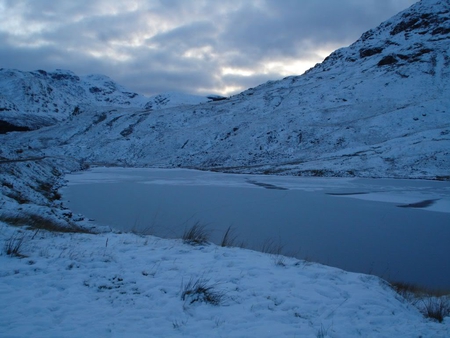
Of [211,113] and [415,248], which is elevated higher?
[211,113]

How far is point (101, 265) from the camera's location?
493 cm

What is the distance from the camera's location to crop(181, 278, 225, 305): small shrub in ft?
13.5

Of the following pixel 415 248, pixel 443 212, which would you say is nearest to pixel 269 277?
pixel 415 248

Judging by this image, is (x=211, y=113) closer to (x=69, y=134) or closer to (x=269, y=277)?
(x=69, y=134)

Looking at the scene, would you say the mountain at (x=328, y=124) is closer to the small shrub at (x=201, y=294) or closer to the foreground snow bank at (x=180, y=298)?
the foreground snow bank at (x=180, y=298)

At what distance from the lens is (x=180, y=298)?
4.12 meters

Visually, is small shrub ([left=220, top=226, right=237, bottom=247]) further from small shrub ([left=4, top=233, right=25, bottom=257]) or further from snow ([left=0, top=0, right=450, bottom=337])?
small shrub ([left=4, top=233, right=25, bottom=257])

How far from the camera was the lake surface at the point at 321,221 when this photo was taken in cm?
716

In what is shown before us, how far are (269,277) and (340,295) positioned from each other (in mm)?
1102

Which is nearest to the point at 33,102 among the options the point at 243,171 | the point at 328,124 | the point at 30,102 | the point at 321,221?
the point at 30,102

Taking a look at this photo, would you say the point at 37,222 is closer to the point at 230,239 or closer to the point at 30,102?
the point at 230,239

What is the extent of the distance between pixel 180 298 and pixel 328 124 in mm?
45863

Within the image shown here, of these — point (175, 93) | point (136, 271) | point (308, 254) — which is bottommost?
point (308, 254)

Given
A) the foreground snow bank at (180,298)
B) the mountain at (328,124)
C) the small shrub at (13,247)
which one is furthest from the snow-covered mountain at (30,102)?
the foreground snow bank at (180,298)
